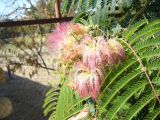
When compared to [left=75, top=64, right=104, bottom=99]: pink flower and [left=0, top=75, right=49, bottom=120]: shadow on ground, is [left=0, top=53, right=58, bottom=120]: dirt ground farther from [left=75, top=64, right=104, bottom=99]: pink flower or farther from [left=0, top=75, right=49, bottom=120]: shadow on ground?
[left=75, top=64, right=104, bottom=99]: pink flower

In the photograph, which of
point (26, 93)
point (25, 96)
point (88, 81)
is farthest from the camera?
point (26, 93)

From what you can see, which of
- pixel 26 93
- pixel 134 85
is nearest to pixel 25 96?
pixel 26 93

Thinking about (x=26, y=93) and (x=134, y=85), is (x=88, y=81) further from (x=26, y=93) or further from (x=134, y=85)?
(x=26, y=93)

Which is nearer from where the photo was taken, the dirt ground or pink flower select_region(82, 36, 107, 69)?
pink flower select_region(82, 36, 107, 69)

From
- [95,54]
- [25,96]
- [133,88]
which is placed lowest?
[25,96]

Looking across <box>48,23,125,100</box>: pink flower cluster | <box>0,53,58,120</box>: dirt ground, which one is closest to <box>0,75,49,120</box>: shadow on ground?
<box>0,53,58,120</box>: dirt ground

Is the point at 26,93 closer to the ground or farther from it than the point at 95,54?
closer to the ground

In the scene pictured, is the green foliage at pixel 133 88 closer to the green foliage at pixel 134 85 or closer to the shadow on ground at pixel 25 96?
the green foliage at pixel 134 85

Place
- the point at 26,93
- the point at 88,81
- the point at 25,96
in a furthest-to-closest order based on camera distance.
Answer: the point at 26,93
the point at 25,96
the point at 88,81
